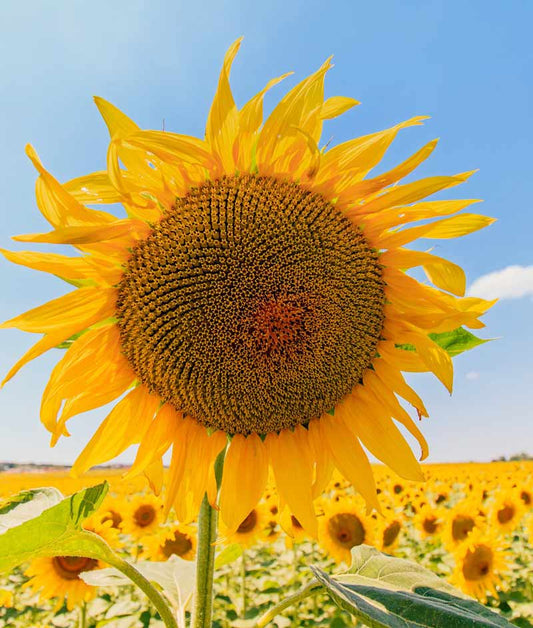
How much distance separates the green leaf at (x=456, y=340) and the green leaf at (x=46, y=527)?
1374 mm

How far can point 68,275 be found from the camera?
187 centimetres

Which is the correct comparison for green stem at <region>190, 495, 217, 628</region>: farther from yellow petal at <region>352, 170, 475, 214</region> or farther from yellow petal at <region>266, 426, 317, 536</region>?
yellow petal at <region>352, 170, 475, 214</region>

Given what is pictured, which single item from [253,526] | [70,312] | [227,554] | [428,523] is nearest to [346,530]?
[253,526]

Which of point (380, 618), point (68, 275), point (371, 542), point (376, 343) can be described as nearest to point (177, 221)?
point (68, 275)

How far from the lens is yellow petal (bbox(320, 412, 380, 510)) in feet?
6.90

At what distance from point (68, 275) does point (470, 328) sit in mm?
1495

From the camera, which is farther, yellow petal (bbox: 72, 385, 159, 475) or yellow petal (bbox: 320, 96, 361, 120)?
yellow petal (bbox: 72, 385, 159, 475)

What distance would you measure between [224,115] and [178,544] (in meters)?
5.09

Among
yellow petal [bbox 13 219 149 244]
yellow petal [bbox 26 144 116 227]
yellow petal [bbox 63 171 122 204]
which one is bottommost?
yellow petal [bbox 13 219 149 244]

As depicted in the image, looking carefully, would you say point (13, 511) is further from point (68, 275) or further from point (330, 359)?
point (330, 359)

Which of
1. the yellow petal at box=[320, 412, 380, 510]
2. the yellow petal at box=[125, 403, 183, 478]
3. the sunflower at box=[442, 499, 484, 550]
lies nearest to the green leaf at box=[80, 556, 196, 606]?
the yellow petal at box=[125, 403, 183, 478]

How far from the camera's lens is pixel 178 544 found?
224 inches

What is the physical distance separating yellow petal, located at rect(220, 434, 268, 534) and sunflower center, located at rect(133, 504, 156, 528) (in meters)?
4.83

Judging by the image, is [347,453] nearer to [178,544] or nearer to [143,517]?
[178,544]
